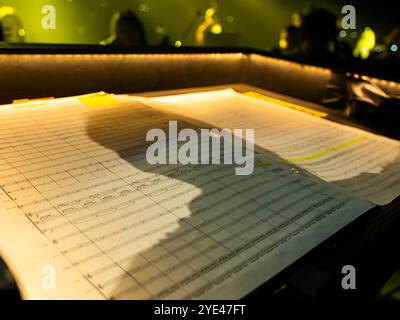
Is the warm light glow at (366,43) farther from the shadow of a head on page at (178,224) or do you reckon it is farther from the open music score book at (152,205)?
the shadow of a head on page at (178,224)

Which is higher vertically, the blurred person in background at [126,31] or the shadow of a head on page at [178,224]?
the blurred person in background at [126,31]

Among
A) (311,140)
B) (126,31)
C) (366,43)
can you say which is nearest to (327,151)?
(311,140)

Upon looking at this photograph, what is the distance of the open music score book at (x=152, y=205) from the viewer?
0.52 m

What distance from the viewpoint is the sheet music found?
37.3 inches

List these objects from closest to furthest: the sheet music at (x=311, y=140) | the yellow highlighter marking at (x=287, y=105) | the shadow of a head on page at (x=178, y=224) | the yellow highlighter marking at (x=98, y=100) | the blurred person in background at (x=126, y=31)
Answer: the shadow of a head on page at (x=178, y=224) < the sheet music at (x=311, y=140) < the yellow highlighter marking at (x=98, y=100) < the yellow highlighter marking at (x=287, y=105) < the blurred person in background at (x=126, y=31)

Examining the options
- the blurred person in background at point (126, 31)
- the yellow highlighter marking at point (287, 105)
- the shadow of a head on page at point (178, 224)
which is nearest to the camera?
the shadow of a head on page at point (178, 224)

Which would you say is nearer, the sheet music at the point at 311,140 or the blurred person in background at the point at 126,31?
the sheet music at the point at 311,140

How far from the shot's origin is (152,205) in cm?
71

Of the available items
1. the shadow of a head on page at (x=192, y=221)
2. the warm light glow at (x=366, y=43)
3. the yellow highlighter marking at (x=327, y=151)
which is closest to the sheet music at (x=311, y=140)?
the yellow highlighter marking at (x=327, y=151)

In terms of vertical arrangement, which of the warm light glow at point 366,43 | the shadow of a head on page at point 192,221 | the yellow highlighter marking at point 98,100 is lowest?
the shadow of a head on page at point 192,221

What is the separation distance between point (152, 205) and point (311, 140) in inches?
30.2

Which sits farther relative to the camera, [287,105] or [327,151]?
[287,105]

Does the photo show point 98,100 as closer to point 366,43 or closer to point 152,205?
point 152,205

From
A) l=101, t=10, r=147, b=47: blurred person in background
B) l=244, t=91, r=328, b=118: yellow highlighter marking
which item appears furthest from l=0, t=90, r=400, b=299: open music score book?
l=101, t=10, r=147, b=47: blurred person in background
